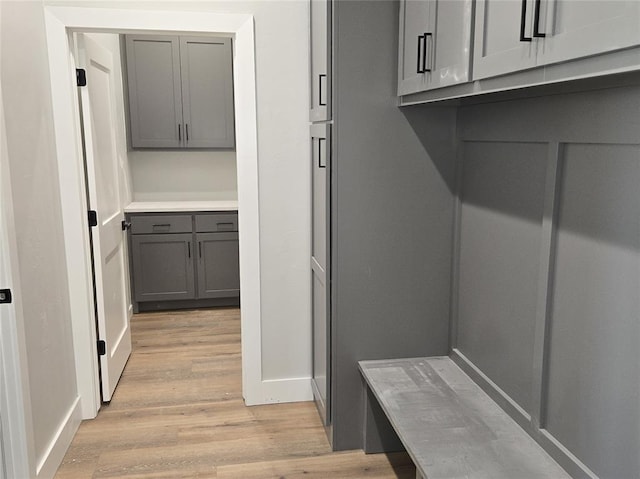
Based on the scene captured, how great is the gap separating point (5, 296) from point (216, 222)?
2672 mm

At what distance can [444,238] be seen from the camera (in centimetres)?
253

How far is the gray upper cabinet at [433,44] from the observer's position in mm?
1672

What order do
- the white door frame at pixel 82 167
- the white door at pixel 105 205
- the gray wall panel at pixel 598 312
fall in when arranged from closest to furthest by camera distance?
1. the gray wall panel at pixel 598 312
2. the white door frame at pixel 82 167
3. the white door at pixel 105 205

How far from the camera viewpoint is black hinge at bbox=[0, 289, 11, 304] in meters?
2.02

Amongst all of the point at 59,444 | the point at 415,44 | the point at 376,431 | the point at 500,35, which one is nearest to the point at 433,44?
the point at 415,44

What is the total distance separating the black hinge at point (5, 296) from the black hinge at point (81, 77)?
1236mm

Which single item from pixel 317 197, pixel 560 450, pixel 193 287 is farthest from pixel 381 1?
pixel 193 287

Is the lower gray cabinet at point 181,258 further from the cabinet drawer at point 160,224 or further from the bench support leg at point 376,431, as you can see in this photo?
the bench support leg at point 376,431

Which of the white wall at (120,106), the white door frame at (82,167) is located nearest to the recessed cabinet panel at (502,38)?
the white door frame at (82,167)

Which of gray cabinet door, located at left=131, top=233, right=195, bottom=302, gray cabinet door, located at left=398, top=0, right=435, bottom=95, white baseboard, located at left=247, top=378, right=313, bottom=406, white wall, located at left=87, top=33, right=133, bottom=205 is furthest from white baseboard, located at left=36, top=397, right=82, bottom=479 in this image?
gray cabinet door, located at left=398, top=0, right=435, bottom=95

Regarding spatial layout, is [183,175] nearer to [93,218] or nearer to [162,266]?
[162,266]

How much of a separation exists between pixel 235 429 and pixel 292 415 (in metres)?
0.31

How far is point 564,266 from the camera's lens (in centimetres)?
169

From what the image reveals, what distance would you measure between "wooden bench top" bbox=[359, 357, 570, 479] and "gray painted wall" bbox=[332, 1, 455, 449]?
0.48 feet
